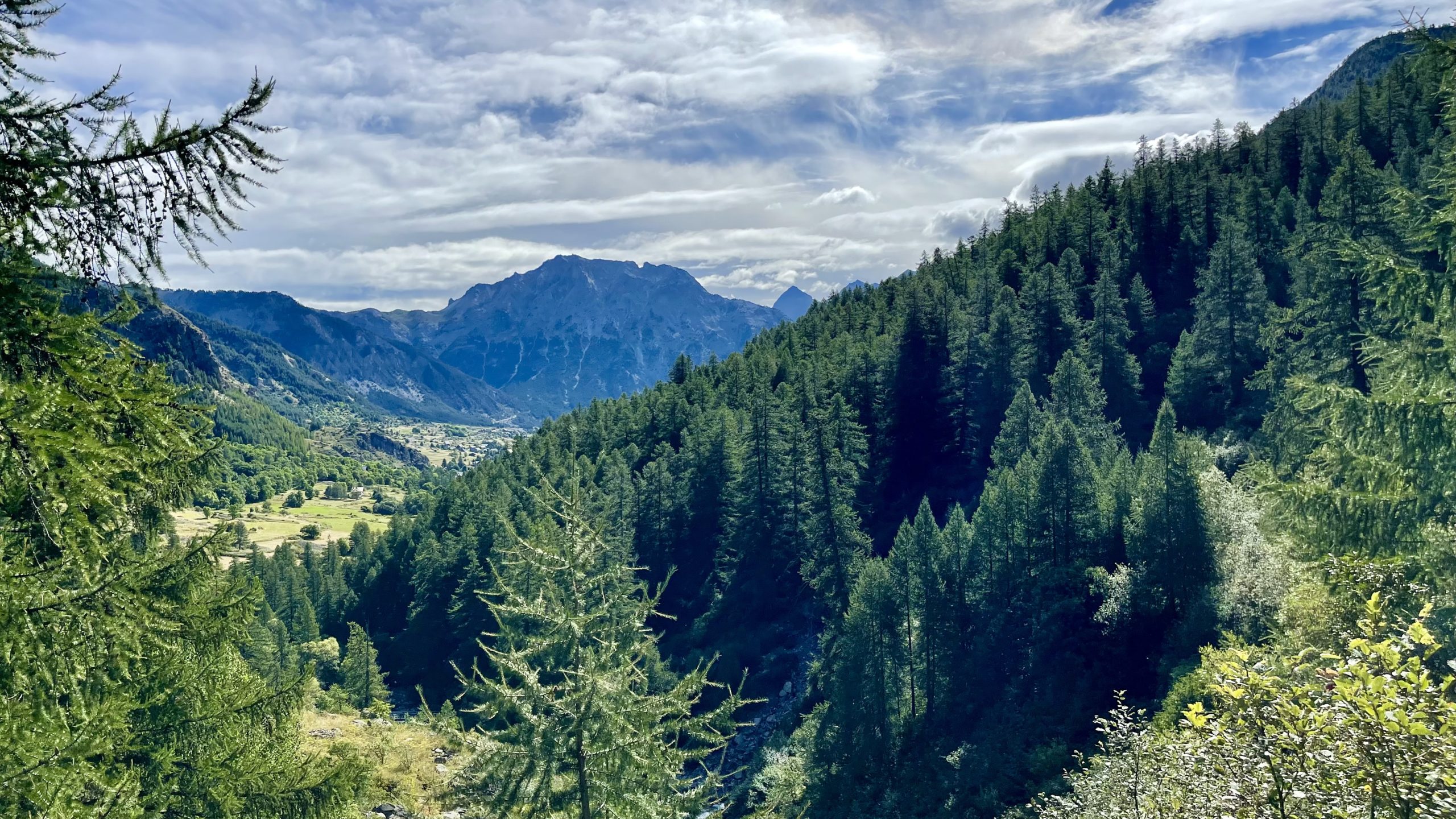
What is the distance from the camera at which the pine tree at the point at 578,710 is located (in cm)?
1181

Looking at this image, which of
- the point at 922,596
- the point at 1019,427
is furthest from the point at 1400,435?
the point at 1019,427

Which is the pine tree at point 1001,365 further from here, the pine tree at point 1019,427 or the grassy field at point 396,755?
the grassy field at point 396,755

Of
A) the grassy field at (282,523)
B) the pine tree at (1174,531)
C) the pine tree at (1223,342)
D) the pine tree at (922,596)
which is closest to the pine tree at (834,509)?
the pine tree at (922,596)

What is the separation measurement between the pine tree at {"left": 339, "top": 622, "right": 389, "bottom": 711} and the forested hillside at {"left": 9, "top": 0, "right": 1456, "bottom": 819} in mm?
344

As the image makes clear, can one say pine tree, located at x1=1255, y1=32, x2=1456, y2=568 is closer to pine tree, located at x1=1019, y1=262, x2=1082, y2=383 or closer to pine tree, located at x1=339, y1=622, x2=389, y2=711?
pine tree, located at x1=1019, y1=262, x2=1082, y2=383

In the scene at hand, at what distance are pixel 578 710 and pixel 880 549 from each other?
A: 5708 centimetres

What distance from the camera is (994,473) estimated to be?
50.4 m

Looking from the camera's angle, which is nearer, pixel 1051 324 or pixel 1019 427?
pixel 1019 427

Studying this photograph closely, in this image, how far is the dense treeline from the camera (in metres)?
37.3

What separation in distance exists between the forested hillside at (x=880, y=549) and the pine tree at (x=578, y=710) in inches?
3.0

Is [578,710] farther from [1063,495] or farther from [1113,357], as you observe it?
[1113,357]

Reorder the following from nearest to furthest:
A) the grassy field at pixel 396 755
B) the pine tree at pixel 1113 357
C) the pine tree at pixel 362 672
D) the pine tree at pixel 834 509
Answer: the grassy field at pixel 396 755 → the pine tree at pixel 834 509 → the pine tree at pixel 362 672 → the pine tree at pixel 1113 357

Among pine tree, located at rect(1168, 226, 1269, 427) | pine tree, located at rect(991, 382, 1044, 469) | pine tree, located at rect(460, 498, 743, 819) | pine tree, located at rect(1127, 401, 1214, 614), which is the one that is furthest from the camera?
pine tree, located at rect(1168, 226, 1269, 427)

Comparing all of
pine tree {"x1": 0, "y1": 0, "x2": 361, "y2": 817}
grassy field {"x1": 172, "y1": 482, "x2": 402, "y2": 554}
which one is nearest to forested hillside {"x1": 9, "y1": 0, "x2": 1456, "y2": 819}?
pine tree {"x1": 0, "y1": 0, "x2": 361, "y2": 817}
